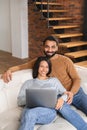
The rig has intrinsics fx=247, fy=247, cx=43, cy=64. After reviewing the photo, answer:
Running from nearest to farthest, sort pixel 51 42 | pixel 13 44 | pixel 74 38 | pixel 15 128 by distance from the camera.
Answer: pixel 15 128 < pixel 51 42 < pixel 74 38 < pixel 13 44

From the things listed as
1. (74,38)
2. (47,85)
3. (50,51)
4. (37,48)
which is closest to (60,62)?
(50,51)

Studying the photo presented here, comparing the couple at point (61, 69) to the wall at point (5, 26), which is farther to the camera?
the wall at point (5, 26)

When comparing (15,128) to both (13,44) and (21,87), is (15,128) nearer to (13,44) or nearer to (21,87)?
(21,87)

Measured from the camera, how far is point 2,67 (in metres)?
5.66

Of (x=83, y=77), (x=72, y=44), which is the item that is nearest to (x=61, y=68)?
(x=83, y=77)

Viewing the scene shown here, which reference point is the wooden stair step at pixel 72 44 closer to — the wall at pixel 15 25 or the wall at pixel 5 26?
the wall at pixel 15 25

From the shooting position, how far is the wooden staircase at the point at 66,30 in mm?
5059

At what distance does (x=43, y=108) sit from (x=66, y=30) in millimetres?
3840

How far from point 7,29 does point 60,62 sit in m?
4.60

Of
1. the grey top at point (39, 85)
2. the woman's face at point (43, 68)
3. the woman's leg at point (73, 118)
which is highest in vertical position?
the woman's face at point (43, 68)

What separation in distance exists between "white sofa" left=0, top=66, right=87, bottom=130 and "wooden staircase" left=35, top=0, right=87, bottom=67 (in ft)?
7.10

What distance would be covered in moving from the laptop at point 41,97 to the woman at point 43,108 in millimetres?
51

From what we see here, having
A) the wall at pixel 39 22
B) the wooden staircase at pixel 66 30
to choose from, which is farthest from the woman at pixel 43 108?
→ the wall at pixel 39 22

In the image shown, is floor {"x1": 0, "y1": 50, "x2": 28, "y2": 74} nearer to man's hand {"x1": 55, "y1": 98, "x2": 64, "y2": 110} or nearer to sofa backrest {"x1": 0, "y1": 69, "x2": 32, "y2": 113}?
sofa backrest {"x1": 0, "y1": 69, "x2": 32, "y2": 113}
